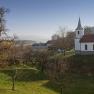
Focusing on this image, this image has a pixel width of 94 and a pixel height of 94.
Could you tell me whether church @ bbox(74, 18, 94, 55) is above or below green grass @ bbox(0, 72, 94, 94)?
above

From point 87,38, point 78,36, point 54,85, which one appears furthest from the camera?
point 78,36

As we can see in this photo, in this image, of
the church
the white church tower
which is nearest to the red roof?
the church

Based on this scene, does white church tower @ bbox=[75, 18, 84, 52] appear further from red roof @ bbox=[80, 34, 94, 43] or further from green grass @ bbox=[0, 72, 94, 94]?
green grass @ bbox=[0, 72, 94, 94]

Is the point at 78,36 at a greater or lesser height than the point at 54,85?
greater

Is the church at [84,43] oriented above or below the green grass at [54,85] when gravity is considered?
above

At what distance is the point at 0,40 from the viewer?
78.9ft

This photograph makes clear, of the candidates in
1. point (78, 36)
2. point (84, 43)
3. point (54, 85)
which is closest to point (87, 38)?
point (84, 43)

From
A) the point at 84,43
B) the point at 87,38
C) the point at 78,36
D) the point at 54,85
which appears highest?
the point at 78,36

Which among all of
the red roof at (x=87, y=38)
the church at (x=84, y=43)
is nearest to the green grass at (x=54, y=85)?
the church at (x=84, y=43)

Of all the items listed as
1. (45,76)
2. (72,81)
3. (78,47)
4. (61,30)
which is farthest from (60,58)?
(61,30)

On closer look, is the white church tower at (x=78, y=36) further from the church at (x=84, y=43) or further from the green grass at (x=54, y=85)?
the green grass at (x=54, y=85)

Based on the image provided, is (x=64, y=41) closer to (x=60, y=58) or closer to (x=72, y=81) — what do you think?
(x=60, y=58)

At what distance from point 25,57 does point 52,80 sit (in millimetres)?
25641

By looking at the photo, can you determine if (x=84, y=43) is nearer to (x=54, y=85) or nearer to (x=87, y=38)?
(x=87, y=38)
